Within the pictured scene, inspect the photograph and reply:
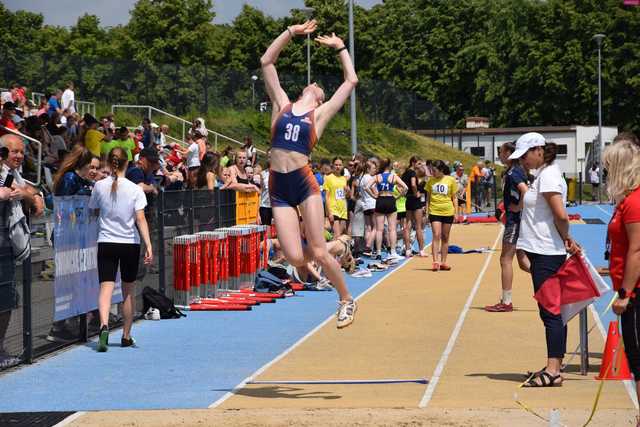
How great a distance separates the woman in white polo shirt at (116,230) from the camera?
39.9 feet

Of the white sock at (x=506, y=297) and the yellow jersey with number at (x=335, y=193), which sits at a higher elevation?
the yellow jersey with number at (x=335, y=193)

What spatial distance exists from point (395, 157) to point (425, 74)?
134 ft

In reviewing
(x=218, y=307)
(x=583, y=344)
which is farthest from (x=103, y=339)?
(x=583, y=344)

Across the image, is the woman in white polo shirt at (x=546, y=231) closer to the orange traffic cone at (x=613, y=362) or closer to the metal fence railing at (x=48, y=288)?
the orange traffic cone at (x=613, y=362)

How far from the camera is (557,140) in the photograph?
251 feet

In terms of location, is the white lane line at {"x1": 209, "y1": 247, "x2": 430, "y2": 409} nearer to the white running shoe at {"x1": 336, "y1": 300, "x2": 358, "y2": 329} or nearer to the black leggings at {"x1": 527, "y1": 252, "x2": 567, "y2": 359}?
the white running shoe at {"x1": 336, "y1": 300, "x2": 358, "y2": 329}

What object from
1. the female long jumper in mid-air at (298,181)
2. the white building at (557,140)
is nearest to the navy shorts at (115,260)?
the female long jumper in mid-air at (298,181)

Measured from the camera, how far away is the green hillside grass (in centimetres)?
4569

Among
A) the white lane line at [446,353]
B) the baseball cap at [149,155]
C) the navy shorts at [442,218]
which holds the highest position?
the baseball cap at [149,155]

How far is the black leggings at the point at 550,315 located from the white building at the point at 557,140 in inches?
2346

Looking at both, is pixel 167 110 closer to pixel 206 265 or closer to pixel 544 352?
pixel 206 265

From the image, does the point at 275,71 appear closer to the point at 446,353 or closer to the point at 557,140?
the point at 446,353

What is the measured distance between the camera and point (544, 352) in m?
11.8

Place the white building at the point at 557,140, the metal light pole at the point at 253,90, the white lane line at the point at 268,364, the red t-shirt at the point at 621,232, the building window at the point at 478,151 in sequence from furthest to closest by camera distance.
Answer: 1. the white building at the point at 557,140
2. the building window at the point at 478,151
3. the metal light pole at the point at 253,90
4. the white lane line at the point at 268,364
5. the red t-shirt at the point at 621,232
